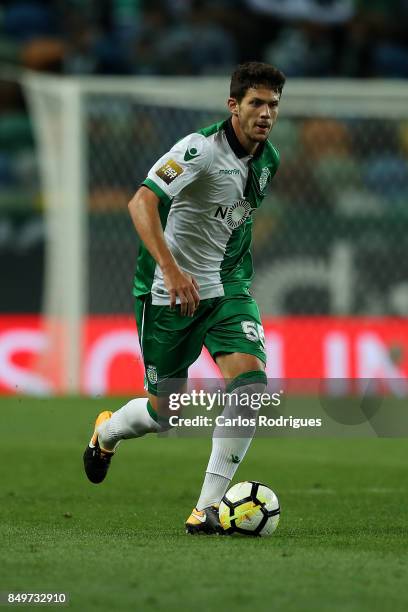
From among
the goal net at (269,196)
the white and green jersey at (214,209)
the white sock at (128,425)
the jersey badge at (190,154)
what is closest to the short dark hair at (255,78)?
the white and green jersey at (214,209)

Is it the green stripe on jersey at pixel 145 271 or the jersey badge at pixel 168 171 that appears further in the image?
the green stripe on jersey at pixel 145 271

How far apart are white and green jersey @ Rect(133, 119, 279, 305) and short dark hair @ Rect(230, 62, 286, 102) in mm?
219

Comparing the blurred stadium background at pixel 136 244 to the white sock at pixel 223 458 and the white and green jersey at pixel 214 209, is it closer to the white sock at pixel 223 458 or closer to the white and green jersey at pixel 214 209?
the white and green jersey at pixel 214 209

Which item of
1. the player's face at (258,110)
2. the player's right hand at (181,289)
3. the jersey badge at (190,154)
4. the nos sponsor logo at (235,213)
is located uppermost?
the player's face at (258,110)

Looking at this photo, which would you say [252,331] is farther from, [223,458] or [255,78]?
[255,78]

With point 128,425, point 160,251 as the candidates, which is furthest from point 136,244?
point 160,251

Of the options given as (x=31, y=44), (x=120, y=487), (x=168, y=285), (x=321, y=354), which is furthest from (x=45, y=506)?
(x=31, y=44)

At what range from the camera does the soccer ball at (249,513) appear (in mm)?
5770

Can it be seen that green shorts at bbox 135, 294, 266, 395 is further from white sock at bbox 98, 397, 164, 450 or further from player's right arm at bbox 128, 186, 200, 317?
player's right arm at bbox 128, 186, 200, 317

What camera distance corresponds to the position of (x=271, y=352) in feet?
43.7

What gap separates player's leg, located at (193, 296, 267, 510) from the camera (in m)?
5.90
